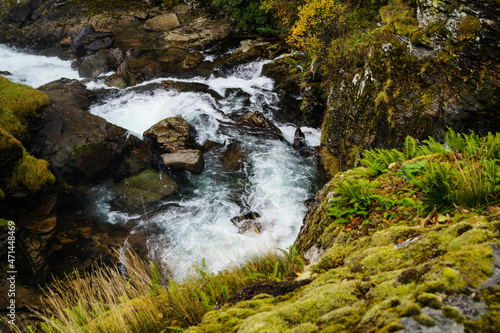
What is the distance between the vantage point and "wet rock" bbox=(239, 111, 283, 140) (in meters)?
15.1

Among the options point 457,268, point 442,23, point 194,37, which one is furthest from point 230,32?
point 457,268

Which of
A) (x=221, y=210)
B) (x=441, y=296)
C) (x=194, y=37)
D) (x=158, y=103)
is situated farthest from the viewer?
(x=194, y=37)

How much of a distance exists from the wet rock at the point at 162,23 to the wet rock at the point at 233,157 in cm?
1760

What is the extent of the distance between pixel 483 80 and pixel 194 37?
21994 mm

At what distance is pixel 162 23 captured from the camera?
1025 inches

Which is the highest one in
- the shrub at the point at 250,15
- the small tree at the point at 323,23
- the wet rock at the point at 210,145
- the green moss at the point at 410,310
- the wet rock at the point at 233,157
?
the shrub at the point at 250,15

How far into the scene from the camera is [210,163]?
1351 cm

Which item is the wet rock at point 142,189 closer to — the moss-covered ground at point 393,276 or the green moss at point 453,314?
the moss-covered ground at point 393,276

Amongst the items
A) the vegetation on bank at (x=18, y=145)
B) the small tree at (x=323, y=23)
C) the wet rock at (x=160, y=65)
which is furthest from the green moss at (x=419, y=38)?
the wet rock at (x=160, y=65)

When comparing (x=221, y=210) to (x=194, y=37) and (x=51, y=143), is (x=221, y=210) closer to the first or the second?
(x=51, y=143)

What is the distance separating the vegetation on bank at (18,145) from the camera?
350 inches

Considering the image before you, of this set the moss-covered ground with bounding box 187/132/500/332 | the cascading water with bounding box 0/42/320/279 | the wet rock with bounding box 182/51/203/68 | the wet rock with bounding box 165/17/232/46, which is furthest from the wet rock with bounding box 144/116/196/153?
the wet rock with bounding box 165/17/232/46

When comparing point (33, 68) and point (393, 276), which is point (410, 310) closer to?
point (393, 276)

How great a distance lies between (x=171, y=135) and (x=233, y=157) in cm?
328
